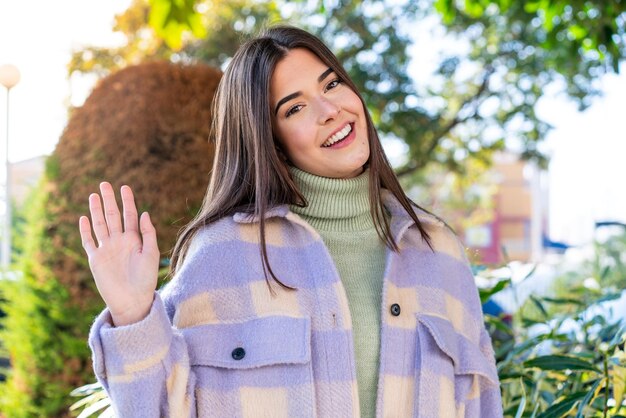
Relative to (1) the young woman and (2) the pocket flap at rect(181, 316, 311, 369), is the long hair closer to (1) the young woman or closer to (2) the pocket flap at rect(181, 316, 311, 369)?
(1) the young woman

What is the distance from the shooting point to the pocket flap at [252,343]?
6.92 feet

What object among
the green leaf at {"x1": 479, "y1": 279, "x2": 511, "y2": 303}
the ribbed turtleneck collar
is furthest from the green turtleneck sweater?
the green leaf at {"x1": 479, "y1": 279, "x2": 511, "y2": 303}

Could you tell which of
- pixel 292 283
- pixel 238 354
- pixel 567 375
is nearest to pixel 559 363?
pixel 567 375

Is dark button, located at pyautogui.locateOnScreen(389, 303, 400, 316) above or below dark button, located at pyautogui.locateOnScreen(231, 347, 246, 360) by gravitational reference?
above

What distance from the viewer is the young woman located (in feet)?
6.52

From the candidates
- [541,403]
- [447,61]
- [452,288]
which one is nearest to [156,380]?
[452,288]

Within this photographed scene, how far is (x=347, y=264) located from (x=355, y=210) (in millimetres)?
154

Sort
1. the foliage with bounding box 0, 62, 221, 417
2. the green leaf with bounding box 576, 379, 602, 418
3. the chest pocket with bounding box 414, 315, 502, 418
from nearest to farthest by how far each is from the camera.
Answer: the chest pocket with bounding box 414, 315, 502, 418 < the green leaf with bounding box 576, 379, 602, 418 < the foliage with bounding box 0, 62, 221, 417

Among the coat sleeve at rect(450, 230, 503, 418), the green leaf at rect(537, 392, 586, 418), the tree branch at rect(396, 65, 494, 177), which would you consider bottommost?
the green leaf at rect(537, 392, 586, 418)

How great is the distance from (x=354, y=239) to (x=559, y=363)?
90cm

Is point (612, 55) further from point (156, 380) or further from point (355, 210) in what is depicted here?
point (156, 380)

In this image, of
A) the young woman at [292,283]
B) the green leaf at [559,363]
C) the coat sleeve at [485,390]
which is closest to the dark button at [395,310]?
the young woman at [292,283]

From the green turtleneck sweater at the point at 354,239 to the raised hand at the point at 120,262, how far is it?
1.74ft

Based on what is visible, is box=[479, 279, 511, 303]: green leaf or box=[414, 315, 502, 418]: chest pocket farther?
box=[479, 279, 511, 303]: green leaf
